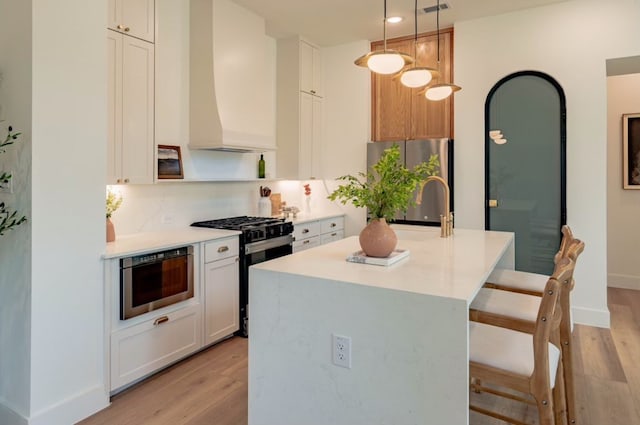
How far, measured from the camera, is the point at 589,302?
3.96m

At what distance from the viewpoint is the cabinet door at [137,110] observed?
3.02 m

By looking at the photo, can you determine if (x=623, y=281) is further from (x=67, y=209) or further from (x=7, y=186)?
(x=7, y=186)

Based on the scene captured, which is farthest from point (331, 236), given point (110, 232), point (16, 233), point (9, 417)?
point (9, 417)

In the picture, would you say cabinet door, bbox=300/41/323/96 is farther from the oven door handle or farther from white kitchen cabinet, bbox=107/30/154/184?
white kitchen cabinet, bbox=107/30/154/184

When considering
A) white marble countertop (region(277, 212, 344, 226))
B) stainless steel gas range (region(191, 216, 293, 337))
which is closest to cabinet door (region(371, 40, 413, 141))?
white marble countertop (region(277, 212, 344, 226))

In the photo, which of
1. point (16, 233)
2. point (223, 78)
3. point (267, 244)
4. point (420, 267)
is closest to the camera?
point (420, 267)

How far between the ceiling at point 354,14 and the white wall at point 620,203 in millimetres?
2024

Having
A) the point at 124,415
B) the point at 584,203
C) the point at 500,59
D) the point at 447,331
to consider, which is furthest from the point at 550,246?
the point at 124,415

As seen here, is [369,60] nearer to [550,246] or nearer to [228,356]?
[228,356]

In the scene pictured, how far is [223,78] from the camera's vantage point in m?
3.70

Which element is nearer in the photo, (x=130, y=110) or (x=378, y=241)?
(x=378, y=241)

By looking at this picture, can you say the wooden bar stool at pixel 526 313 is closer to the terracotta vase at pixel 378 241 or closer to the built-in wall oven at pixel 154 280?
the terracotta vase at pixel 378 241

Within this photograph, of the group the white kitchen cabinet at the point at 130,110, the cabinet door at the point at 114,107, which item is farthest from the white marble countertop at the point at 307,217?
the cabinet door at the point at 114,107

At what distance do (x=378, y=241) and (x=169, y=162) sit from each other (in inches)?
88.5
